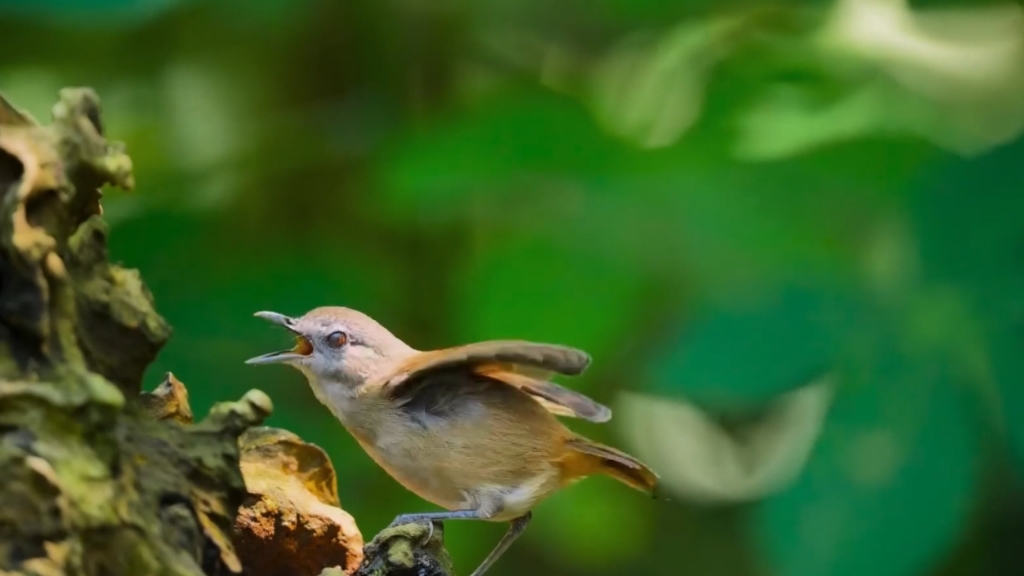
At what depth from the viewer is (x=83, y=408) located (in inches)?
22.6

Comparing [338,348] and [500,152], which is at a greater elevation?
[500,152]

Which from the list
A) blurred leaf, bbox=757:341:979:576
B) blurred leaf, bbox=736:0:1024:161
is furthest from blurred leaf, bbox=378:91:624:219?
blurred leaf, bbox=757:341:979:576

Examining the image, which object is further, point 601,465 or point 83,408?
point 601,465

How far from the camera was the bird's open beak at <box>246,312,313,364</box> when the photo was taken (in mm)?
1128

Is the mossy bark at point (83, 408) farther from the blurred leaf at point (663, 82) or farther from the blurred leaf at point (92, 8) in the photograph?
the blurred leaf at point (663, 82)

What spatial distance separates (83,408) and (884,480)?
3.60 ft

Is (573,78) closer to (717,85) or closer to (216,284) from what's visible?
(717,85)

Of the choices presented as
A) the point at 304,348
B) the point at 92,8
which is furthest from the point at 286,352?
the point at 92,8

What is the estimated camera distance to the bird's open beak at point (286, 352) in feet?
3.70

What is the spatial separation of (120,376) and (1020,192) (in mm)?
1159

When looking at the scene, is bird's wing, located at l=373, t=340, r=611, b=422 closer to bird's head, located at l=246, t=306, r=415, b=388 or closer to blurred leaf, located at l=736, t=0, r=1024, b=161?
bird's head, located at l=246, t=306, r=415, b=388

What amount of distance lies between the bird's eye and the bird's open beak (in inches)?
1.2

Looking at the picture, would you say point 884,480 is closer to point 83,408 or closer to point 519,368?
point 519,368

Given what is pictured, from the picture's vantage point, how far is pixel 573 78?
185 cm
